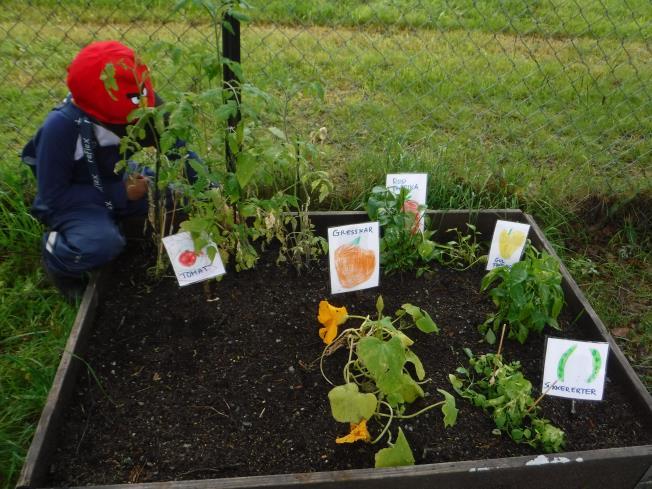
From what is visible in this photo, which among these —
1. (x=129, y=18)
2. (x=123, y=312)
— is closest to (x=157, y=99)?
(x=123, y=312)

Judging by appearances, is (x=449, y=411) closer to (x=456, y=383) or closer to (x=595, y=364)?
(x=456, y=383)

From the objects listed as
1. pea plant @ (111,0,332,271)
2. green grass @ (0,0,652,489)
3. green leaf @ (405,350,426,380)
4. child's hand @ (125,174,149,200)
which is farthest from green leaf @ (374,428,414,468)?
child's hand @ (125,174,149,200)

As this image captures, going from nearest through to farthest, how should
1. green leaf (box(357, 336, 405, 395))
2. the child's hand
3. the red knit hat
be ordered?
green leaf (box(357, 336, 405, 395)), the red knit hat, the child's hand

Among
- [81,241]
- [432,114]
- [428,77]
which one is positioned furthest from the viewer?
[428,77]

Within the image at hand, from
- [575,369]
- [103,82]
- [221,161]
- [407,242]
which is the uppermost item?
[103,82]

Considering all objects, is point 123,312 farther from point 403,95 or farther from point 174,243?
point 403,95

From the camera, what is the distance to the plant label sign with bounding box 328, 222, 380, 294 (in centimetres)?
177

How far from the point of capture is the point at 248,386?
1.64 metres

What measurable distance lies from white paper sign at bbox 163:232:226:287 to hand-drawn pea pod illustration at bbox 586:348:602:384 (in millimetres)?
1193

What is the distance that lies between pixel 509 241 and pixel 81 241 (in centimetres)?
155

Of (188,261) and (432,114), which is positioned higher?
(432,114)

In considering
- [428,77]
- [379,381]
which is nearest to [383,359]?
[379,381]

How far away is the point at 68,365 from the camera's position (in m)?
1.59

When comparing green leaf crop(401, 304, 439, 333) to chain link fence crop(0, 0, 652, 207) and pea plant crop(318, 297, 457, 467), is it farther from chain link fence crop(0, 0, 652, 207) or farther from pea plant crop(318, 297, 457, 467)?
chain link fence crop(0, 0, 652, 207)
